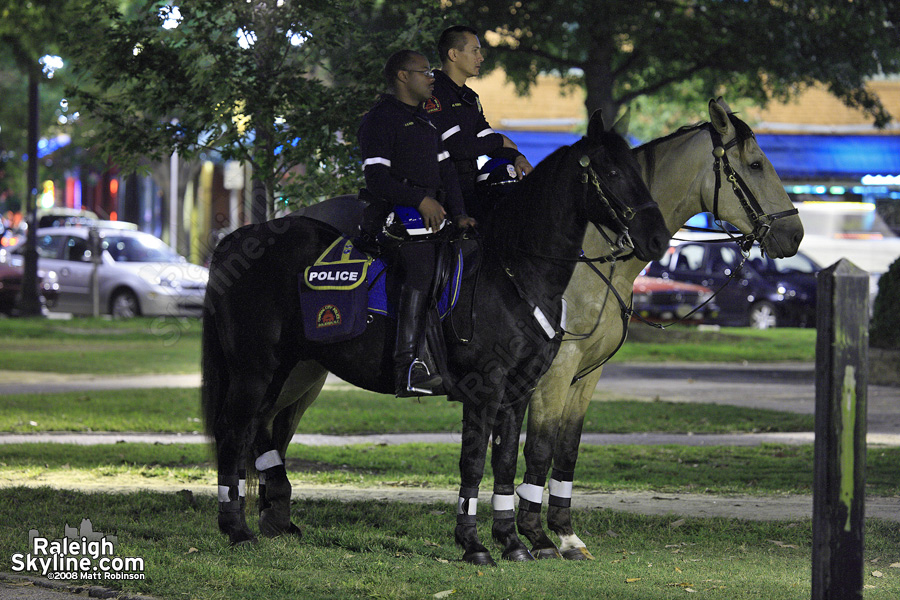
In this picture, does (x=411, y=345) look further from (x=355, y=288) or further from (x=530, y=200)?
(x=530, y=200)

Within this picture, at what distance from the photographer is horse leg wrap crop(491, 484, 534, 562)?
6.36 meters

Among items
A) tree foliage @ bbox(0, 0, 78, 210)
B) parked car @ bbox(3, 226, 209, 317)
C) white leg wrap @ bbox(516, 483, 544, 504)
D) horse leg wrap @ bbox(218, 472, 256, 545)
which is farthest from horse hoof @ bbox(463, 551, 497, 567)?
parked car @ bbox(3, 226, 209, 317)

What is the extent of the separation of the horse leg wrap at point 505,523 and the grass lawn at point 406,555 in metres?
0.18

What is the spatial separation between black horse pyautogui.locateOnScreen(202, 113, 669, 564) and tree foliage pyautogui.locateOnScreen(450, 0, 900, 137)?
1222cm

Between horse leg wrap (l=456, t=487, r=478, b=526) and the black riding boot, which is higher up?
the black riding boot

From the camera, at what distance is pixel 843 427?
14.0ft

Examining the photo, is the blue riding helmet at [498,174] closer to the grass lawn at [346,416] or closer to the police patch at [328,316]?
the police patch at [328,316]

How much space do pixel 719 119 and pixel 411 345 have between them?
7.32 feet

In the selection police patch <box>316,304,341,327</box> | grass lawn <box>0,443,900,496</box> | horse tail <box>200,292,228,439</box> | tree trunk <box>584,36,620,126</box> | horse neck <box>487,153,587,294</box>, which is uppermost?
tree trunk <box>584,36,620,126</box>

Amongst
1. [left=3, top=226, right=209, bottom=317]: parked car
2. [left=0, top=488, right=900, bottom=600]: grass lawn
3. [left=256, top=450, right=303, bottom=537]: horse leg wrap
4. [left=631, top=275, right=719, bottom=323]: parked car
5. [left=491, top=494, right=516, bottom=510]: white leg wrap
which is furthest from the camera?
[left=3, top=226, right=209, bottom=317]: parked car

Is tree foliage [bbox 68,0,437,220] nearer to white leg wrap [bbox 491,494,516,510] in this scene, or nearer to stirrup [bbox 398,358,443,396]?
stirrup [bbox 398,358,443,396]

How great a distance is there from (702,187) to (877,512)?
109 inches

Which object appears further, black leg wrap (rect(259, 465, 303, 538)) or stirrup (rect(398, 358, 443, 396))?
black leg wrap (rect(259, 465, 303, 538))
